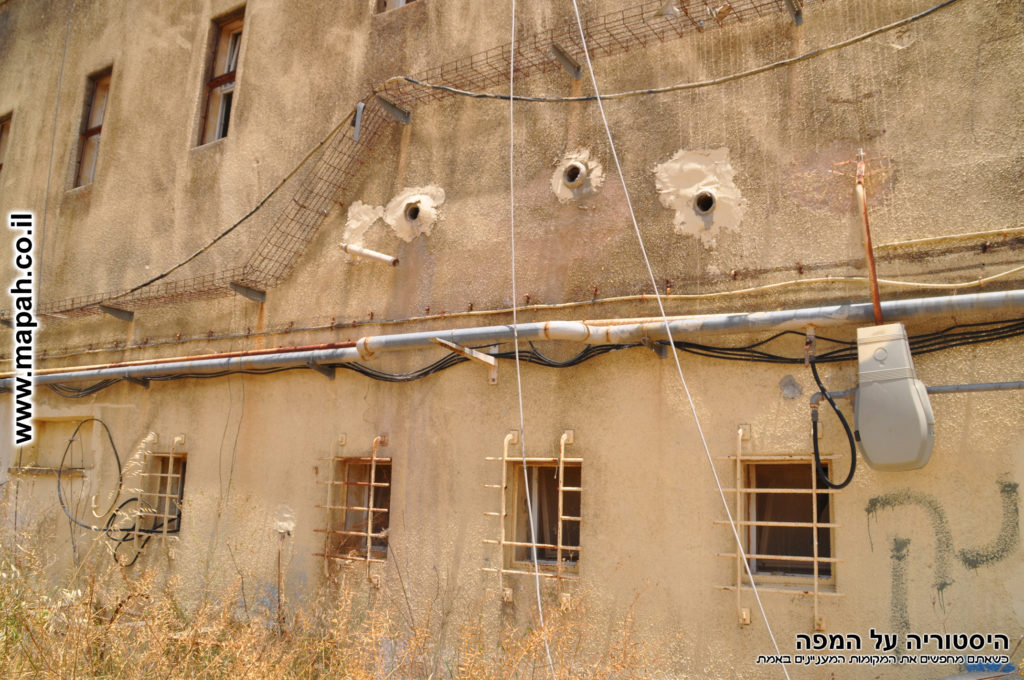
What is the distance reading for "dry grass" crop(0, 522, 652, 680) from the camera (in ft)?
19.3

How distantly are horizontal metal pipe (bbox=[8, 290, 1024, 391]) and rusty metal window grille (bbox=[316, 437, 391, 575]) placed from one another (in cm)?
103

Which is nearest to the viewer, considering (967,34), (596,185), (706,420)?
(967,34)

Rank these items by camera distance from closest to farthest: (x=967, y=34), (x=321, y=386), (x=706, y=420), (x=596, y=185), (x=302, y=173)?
(x=967, y=34), (x=706, y=420), (x=596, y=185), (x=321, y=386), (x=302, y=173)

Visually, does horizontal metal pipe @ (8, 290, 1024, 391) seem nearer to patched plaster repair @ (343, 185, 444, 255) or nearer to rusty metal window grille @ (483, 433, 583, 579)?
rusty metal window grille @ (483, 433, 583, 579)

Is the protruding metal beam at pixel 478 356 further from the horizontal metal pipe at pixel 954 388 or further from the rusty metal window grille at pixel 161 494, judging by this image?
the rusty metal window grille at pixel 161 494

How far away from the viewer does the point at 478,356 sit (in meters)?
7.07

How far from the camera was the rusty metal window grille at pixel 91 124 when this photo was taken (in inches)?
473

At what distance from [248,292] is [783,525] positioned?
6.08 metres

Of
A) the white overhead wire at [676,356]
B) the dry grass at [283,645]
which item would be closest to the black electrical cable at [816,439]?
the white overhead wire at [676,356]

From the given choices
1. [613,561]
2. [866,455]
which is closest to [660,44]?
[866,455]

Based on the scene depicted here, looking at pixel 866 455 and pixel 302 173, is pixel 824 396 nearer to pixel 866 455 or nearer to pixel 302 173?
pixel 866 455

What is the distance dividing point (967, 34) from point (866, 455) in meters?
3.11

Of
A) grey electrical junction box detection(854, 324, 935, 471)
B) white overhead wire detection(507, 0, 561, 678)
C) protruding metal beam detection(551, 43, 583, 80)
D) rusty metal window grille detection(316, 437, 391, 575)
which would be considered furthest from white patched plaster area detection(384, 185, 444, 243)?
grey electrical junction box detection(854, 324, 935, 471)

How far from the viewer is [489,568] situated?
7.00 metres
